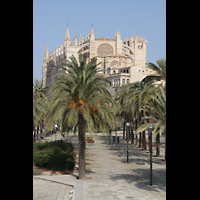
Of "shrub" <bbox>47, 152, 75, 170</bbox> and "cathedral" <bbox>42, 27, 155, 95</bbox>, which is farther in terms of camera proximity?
"cathedral" <bbox>42, 27, 155, 95</bbox>

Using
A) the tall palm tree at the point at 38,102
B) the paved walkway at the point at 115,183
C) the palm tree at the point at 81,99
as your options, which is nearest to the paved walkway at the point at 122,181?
the paved walkway at the point at 115,183

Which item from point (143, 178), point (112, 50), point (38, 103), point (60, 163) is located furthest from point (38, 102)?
point (112, 50)

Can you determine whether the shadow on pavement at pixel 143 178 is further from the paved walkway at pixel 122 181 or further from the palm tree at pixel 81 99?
the palm tree at pixel 81 99

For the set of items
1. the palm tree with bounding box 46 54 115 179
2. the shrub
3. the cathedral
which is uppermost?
the cathedral

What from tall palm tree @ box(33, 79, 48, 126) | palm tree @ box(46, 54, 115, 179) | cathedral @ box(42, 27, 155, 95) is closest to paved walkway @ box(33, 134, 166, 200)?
palm tree @ box(46, 54, 115, 179)

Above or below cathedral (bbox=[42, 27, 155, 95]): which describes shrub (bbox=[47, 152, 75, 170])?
below

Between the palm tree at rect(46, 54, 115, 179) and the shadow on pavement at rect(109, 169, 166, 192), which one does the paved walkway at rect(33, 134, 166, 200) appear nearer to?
the shadow on pavement at rect(109, 169, 166, 192)

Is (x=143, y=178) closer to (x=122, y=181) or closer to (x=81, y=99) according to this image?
(x=122, y=181)

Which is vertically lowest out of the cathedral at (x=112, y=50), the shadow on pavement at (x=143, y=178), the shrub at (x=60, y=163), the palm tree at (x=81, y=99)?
the shadow on pavement at (x=143, y=178)

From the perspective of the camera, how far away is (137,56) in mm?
102625
